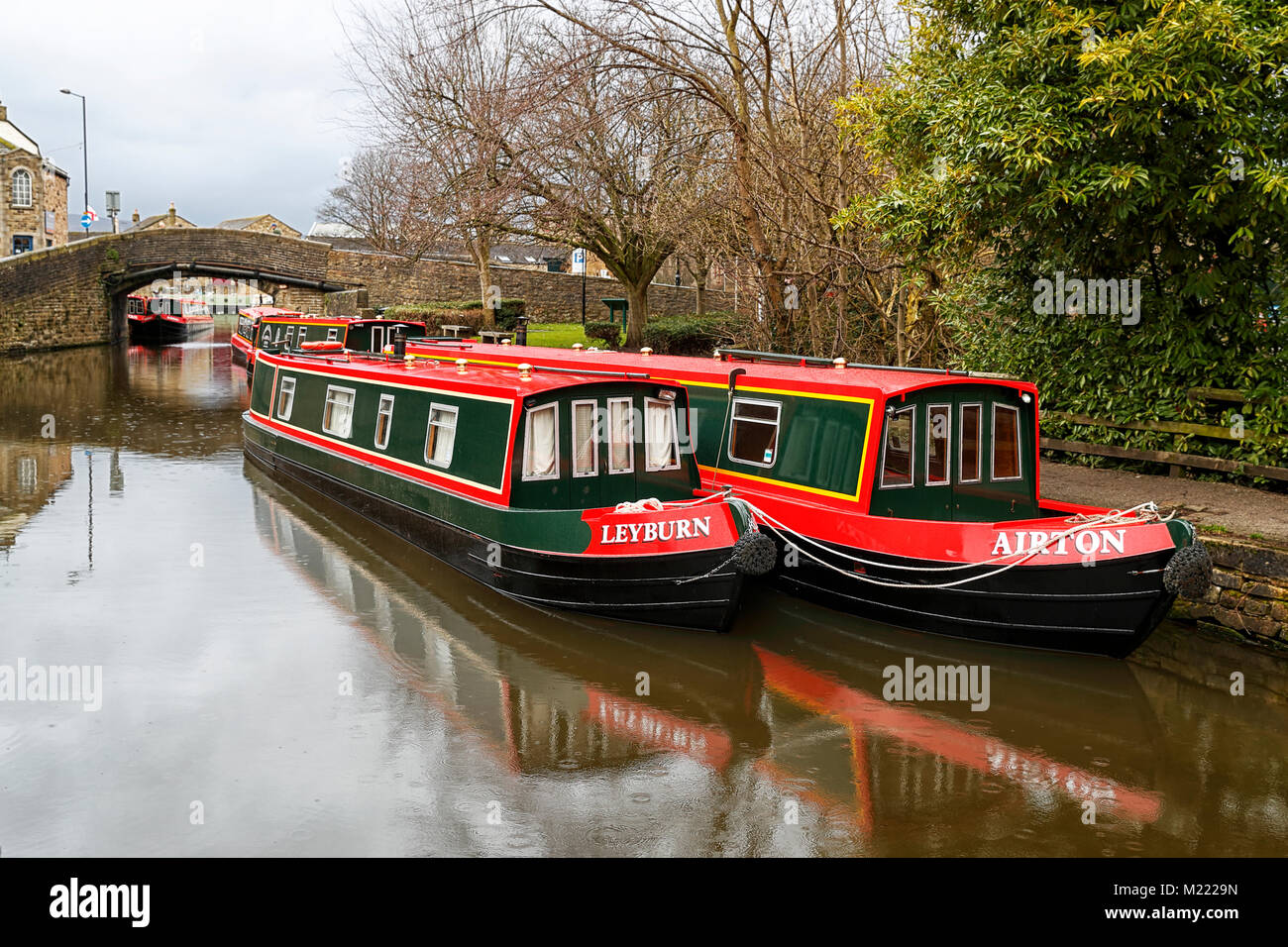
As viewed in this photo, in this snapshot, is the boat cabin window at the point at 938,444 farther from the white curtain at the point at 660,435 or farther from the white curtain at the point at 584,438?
the white curtain at the point at 584,438

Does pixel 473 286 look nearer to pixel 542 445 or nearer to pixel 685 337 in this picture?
pixel 685 337

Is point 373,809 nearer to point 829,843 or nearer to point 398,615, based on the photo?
point 829,843

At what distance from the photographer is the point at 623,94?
52.0ft

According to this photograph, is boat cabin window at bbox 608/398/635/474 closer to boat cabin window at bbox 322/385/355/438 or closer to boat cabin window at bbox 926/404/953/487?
boat cabin window at bbox 926/404/953/487

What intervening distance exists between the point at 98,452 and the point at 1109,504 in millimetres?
14517

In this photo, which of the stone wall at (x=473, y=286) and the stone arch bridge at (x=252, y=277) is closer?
the stone arch bridge at (x=252, y=277)

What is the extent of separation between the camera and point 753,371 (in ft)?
33.2

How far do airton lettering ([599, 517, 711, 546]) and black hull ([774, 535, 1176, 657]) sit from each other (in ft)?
4.34

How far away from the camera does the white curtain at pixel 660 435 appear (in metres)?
9.44

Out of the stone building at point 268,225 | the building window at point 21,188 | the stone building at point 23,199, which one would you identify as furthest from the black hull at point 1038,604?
the stone building at point 268,225

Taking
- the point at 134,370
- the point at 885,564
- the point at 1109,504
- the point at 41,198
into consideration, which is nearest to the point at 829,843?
the point at 885,564

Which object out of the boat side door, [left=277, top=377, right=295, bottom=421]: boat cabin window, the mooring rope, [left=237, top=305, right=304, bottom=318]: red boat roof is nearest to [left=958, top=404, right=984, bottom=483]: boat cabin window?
the boat side door

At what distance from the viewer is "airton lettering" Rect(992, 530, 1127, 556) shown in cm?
738

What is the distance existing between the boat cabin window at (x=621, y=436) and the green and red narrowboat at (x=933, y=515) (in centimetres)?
65
